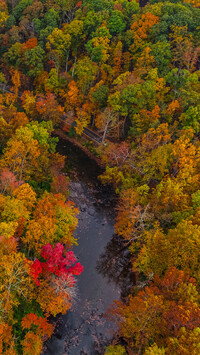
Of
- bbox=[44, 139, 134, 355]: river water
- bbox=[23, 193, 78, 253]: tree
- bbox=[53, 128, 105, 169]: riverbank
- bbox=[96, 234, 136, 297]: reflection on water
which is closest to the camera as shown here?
bbox=[23, 193, 78, 253]: tree

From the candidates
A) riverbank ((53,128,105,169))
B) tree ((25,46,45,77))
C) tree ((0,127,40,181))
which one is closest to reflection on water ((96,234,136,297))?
tree ((0,127,40,181))

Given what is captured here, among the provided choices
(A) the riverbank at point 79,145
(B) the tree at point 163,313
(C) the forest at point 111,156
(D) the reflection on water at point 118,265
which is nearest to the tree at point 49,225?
(C) the forest at point 111,156

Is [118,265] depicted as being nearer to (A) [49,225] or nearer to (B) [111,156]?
(A) [49,225]

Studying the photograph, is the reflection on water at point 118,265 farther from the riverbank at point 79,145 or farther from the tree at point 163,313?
the riverbank at point 79,145

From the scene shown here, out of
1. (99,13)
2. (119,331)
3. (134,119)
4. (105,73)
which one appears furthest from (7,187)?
(99,13)

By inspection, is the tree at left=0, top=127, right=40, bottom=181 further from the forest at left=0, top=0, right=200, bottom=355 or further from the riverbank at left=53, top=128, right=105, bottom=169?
the riverbank at left=53, top=128, right=105, bottom=169

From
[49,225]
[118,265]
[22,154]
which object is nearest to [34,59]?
[22,154]

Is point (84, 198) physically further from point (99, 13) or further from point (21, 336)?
point (99, 13)
